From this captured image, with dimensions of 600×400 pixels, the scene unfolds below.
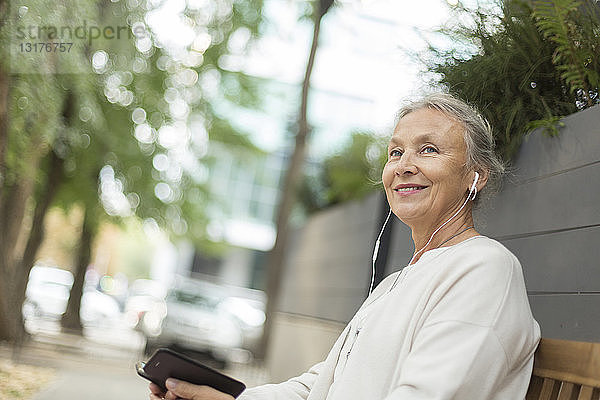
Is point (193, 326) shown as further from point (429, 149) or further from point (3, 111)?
point (429, 149)

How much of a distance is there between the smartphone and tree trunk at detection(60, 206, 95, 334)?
12112mm

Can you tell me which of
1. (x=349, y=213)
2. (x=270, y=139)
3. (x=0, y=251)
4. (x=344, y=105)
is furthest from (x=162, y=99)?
(x=344, y=105)

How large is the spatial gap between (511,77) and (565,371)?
161 centimetres

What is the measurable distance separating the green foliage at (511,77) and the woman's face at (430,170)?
0.87 m

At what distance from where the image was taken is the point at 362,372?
6.38 feet

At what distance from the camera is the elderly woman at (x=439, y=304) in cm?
173

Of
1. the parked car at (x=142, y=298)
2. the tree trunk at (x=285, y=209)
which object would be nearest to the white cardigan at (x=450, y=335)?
the tree trunk at (x=285, y=209)

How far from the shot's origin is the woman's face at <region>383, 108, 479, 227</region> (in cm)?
220

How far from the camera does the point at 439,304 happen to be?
72.0 inches

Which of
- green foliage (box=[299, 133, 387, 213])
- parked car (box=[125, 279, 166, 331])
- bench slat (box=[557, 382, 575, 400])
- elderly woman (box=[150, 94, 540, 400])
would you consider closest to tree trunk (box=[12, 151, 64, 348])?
parked car (box=[125, 279, 166, 331])

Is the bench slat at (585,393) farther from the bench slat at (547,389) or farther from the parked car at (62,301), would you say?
the parked car at (62,301)

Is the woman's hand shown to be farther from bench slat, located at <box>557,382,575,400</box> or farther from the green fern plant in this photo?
the green fern plant

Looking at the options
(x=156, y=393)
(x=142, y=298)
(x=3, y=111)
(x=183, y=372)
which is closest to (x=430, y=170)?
(x=183, y=372)

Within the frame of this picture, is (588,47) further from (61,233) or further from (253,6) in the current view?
(61,233)
